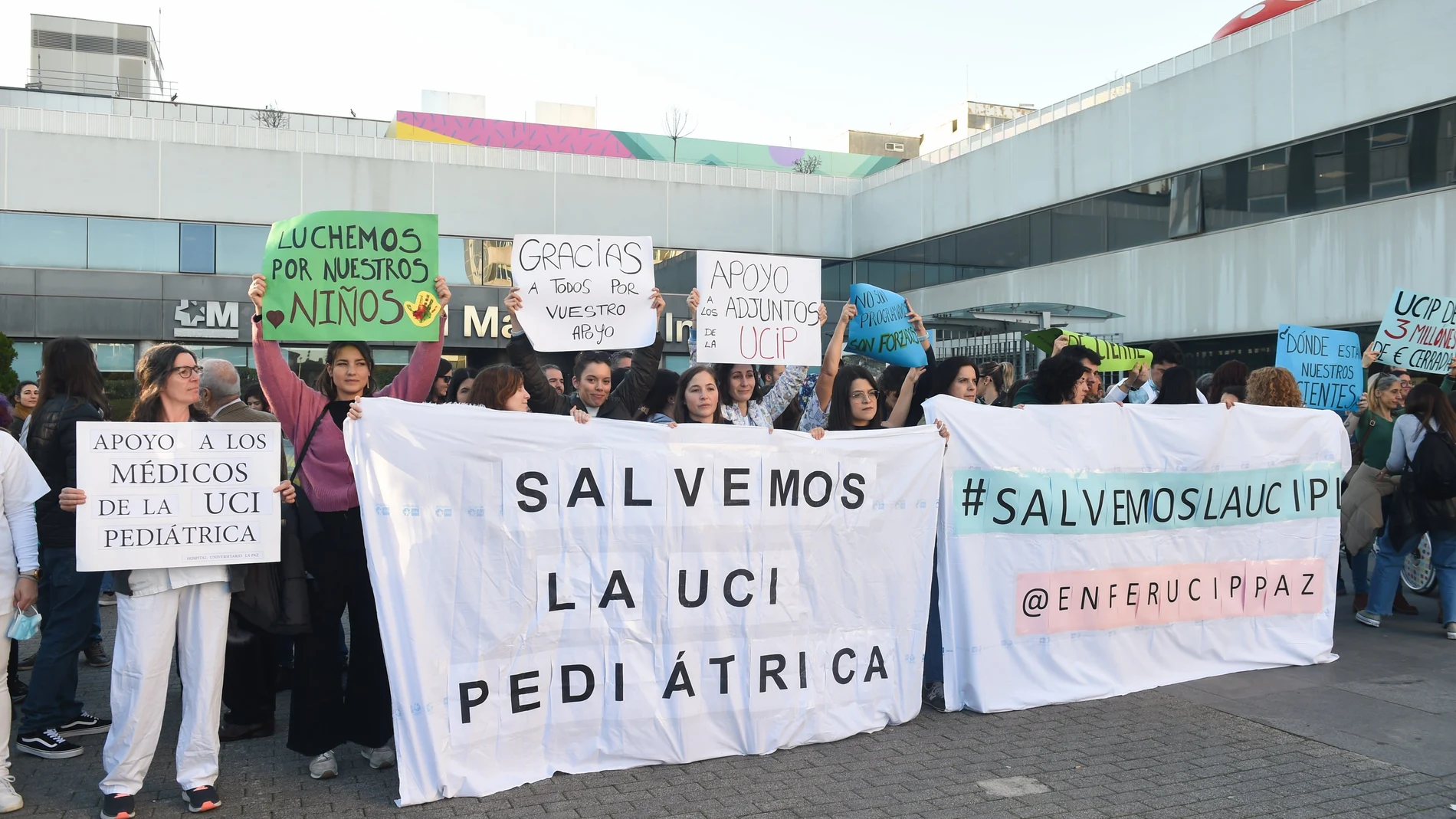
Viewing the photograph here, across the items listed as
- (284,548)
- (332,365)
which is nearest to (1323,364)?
(332,365)

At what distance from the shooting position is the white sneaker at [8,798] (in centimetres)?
447

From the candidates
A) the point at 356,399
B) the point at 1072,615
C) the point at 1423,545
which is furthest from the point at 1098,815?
the point at 1423,545

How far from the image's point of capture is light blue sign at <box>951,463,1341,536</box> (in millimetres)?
6188

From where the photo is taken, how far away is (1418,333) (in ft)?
32.4

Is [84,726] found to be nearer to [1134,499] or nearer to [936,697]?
[936,697]

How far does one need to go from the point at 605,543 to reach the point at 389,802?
142 cm

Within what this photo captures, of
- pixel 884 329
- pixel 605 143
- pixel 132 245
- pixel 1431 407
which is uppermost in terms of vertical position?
pixel 605 143

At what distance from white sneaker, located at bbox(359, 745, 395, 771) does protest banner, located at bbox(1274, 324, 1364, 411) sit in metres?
7.65

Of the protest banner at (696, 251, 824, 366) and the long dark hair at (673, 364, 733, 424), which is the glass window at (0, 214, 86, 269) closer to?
the protest banner at (696, 251, 824, 366)

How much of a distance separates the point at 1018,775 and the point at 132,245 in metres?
24.7

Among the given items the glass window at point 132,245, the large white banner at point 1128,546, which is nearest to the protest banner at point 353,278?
the large white banner at point 1128,546

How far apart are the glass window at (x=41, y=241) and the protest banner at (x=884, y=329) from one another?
22.4m

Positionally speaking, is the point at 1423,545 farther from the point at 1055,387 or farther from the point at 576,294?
the point at 576,294

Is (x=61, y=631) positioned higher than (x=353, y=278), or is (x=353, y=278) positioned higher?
(x=353, y=278)
